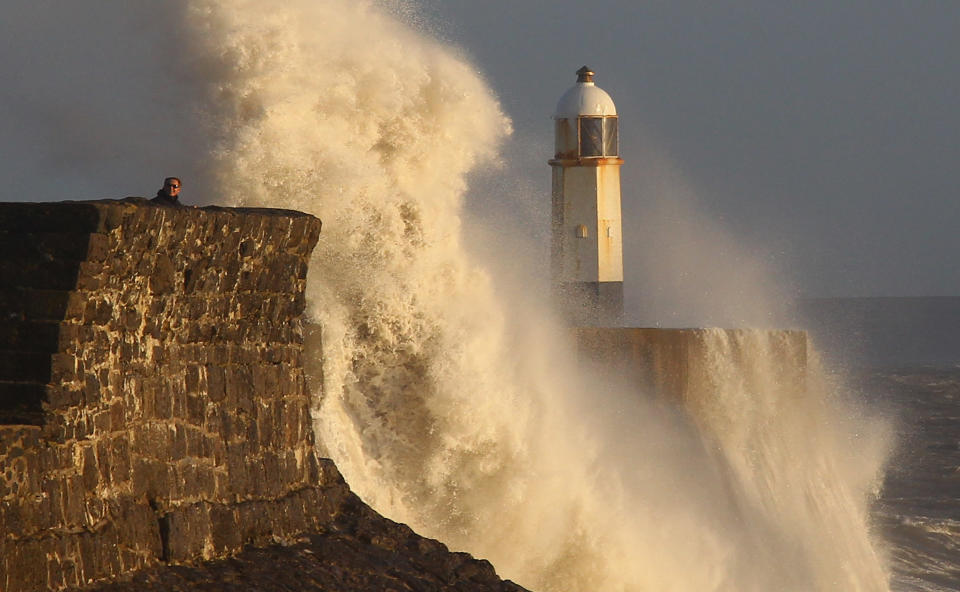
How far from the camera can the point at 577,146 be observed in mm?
17344

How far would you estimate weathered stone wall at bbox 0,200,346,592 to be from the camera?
5148 millimetres

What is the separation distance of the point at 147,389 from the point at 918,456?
18.8 meters

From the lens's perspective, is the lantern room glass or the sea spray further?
the lantern room glass

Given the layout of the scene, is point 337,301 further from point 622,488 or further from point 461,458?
point 622,488

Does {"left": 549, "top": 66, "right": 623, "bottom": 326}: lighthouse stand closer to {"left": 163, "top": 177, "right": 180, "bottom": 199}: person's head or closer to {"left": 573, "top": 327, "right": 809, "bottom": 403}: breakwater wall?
{"left": 573, "top": 327, "right": 809, "bottom": 403}: breakwater wall

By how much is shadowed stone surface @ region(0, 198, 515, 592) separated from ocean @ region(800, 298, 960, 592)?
8472mm

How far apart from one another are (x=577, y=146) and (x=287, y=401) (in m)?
11.0

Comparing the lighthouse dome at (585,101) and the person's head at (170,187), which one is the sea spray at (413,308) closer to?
the person's head at (170,187)

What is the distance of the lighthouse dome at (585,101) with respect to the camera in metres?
17.4

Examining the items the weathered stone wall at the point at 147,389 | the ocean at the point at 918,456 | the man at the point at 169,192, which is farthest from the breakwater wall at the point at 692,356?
the man at the point at 169,192

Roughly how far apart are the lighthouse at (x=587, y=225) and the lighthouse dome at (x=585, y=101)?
6 cm

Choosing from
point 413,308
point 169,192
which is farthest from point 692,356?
point 169,192

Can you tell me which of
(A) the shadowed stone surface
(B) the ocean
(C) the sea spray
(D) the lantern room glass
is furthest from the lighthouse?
(A) the shadowed stone surface

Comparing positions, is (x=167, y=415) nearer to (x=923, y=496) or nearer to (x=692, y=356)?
(x=692, y=356)
